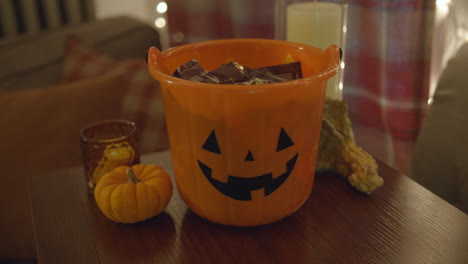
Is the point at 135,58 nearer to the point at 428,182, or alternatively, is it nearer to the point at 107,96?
the point at 107,96

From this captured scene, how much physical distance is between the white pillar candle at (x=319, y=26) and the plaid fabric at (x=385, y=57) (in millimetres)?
413

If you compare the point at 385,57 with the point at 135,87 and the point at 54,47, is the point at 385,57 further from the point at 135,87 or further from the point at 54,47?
the point at 54,47

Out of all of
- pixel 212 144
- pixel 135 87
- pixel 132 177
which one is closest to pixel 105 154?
pixel 132 177

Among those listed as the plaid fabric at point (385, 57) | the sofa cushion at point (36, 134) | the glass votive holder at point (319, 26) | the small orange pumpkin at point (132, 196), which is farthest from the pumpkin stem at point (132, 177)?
the plaid fabric at point (385, 57)

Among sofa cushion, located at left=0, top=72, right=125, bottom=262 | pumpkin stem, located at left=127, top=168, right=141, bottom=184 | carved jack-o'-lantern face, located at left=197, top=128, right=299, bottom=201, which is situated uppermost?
carved jack-o'-lantern face, located at left=197, top=128, right=299, bottom=201

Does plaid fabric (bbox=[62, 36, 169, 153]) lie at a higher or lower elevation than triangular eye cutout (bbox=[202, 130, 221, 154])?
lower

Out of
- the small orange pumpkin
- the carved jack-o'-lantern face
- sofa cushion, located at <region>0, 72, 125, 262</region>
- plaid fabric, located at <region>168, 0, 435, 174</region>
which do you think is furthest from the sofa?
the carved jack-o'-lantern face

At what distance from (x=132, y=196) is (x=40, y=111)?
70 centimetres

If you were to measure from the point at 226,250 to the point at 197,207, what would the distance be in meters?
0.07

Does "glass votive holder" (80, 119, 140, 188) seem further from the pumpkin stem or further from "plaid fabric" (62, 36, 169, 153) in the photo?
"plaid fabric" (62, 36, 169, 153)

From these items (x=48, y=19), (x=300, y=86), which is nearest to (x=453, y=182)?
(x=300, y=86)

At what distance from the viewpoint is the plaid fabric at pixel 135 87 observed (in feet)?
4.30

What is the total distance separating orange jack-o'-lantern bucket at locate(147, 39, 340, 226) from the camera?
0.50 metres

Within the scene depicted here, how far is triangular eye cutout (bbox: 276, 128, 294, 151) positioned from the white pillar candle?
280 millimetres
